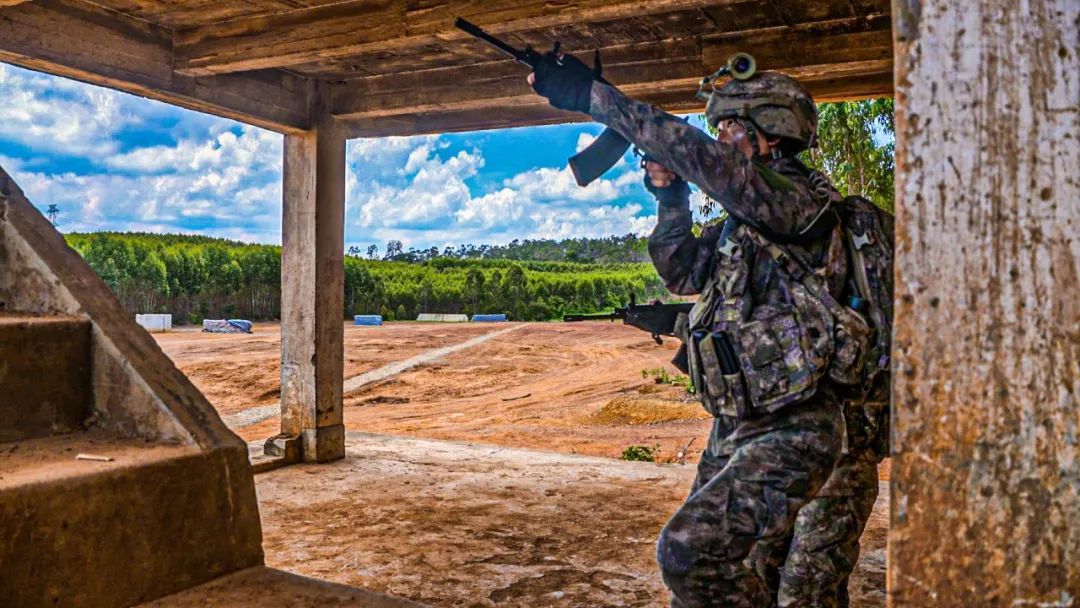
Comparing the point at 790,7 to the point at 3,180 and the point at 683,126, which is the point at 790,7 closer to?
the point at 683,126

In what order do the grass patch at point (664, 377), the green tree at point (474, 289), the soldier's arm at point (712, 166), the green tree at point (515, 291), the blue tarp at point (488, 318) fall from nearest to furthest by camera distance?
1. the soldier's arm at point (712, 166)
2. the grass patch at point (664, 377)
3. the blue tarp at point (488, 318)
4. the green tree at point (515, 291)
5. the green tree at point (474, 289)

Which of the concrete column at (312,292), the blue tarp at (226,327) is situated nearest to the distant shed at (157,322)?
the blue tarp at (226,327)

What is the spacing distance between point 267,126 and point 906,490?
565 centimetres

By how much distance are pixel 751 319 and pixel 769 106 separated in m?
0.68

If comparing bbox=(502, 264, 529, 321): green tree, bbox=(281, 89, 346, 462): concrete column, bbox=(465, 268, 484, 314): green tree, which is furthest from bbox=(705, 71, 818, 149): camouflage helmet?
bbox=(465, 268, 484, 314): green tree

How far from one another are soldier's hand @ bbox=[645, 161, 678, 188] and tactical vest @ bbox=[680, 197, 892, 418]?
0.22 meters

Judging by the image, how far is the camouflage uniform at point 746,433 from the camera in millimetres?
2092

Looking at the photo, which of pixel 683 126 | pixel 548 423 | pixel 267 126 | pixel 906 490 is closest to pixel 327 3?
pixel 267 126

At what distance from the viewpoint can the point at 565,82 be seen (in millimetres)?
2336

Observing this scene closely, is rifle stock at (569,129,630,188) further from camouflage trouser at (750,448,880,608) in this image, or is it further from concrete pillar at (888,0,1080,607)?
concrete pillar at (888,0,1080,607)

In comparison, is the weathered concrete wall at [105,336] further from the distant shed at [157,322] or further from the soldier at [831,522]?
the distant shed at [157,322]

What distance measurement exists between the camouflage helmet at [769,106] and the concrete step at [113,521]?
1778mm

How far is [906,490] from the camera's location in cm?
133

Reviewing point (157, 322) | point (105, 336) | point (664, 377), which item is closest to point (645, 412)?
point (664, 377)
